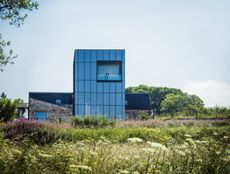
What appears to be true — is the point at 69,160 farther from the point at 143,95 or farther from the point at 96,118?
the point at 143,95

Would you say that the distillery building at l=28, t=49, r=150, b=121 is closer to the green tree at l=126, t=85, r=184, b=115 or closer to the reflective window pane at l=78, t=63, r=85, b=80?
the reflective window pane at l=78, t=63, r=85, b=80

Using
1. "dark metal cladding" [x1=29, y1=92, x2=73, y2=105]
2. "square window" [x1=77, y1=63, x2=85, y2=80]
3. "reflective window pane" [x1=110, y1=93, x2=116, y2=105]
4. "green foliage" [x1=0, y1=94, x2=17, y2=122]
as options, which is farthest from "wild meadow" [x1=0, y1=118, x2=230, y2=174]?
"dark metal cladding" [x1=29, y1=92, x2=73, y2=105]

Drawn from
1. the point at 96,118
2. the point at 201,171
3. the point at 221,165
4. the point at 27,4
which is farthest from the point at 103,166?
the point at 96,118

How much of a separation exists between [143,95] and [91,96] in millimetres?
12221

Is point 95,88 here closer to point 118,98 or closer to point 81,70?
point 81,70

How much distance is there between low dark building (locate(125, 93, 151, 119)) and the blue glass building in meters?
7.06

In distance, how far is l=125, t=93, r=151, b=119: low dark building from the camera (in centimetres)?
5119

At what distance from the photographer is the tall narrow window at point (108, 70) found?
45.5m

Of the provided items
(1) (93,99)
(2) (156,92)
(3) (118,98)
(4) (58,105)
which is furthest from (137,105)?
(2) (156,92)

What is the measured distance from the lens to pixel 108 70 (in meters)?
46.0

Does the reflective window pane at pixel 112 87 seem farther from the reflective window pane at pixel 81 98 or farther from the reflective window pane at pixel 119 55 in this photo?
the reflective window pane at pixel 81 98

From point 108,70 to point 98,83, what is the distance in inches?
95.5

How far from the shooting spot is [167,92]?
9606 centimetres

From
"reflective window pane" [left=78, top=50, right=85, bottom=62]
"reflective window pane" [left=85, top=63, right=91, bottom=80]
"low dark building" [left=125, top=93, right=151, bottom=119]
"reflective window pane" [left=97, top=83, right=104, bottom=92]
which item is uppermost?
"reflective window pane" [left=78, top=50, right=85, bottom=62]
